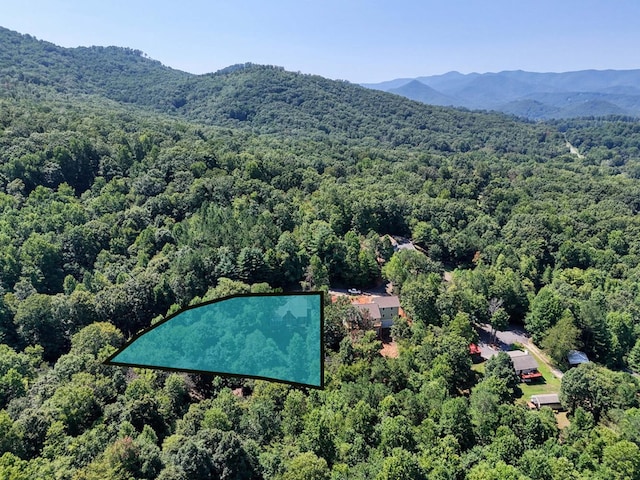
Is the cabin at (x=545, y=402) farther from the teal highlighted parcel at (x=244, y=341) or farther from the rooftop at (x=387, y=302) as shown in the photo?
the teal highlighted parcel at (x=244, y=341)

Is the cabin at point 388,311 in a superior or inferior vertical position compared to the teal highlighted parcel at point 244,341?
inferior

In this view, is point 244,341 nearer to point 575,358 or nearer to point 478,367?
point 478,367

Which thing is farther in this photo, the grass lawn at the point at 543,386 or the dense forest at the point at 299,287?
the grass lawn at the point at 543,386

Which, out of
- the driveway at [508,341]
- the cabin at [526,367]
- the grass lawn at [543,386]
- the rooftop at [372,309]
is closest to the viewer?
the grass lawn at [543,386]

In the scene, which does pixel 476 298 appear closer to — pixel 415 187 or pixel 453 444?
pixel 453 444

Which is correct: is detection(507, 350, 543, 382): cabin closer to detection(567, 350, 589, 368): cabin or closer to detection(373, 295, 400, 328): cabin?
detection(567, 350, 589, 368): cabin

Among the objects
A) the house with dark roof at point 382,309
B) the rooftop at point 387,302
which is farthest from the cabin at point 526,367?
the rooftop at point 387,302
